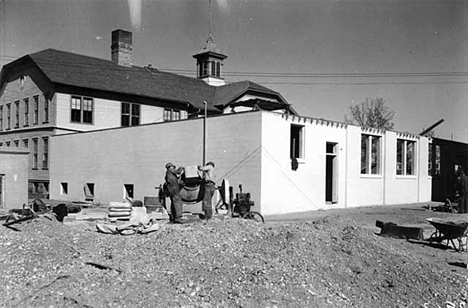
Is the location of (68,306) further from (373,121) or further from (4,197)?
(373,121)

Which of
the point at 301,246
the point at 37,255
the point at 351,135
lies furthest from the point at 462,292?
the point at 351,135

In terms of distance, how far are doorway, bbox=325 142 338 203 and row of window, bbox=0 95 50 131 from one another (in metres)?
Result: 18.6

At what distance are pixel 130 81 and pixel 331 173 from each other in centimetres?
1852

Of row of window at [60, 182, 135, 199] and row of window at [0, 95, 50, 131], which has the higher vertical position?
row of window at [0, 95, 50, 131]

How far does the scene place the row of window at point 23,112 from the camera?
3150 centimetres

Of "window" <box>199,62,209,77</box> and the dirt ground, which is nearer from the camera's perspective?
the dirt ground

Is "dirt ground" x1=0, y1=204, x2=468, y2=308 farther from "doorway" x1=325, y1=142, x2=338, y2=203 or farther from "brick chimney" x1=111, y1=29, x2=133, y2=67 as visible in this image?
"brick chimney" x1=111, y1=29, x2=133, y2=67

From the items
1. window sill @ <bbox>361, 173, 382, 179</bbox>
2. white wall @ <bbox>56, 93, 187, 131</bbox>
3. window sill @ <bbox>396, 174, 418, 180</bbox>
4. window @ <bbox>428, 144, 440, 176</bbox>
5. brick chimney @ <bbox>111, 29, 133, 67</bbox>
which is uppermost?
brick chimney @ <bbox>111, 29, 133, 67</bbox>

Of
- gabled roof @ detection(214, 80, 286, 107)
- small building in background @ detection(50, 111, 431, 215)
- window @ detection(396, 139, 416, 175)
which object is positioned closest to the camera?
small building in background @ detection(50, 111, 431, 215)

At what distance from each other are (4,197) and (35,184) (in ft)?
40.5

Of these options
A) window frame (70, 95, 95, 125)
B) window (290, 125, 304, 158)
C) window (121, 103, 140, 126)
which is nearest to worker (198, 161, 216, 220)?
window (290, 125, 304, 158)

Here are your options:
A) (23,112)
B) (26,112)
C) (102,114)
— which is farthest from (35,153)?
(102,114)

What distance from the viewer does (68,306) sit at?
647cm

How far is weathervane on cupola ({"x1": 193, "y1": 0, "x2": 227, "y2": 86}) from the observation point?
50.8 metres
